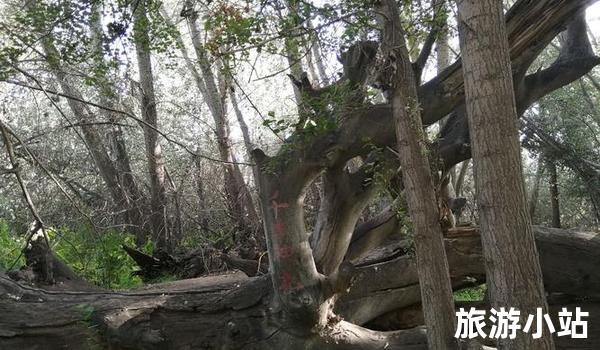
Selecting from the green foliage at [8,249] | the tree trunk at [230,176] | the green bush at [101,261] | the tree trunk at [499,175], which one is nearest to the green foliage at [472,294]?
the tree trunk at [230,176]

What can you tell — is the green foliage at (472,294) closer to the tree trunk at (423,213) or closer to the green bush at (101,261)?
the tree trunk at (423,213)

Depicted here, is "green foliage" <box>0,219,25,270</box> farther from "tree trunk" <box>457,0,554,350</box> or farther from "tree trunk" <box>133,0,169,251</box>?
"tree trunk" <box>457,0,554,350</box>

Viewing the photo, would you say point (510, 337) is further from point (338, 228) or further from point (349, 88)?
point (338, 228)

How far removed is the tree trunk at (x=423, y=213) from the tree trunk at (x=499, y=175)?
0.53 meters

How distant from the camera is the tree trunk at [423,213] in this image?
3668 millimetres

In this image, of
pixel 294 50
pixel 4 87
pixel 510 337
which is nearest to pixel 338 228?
pixel 294 50

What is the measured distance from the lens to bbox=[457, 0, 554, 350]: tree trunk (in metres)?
3.04

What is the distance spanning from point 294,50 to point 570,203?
913cm

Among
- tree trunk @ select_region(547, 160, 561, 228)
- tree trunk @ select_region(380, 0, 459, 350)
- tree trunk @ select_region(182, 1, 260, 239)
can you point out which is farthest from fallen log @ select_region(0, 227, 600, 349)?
tree trunk @ select_region(182, 1, 260, 239)

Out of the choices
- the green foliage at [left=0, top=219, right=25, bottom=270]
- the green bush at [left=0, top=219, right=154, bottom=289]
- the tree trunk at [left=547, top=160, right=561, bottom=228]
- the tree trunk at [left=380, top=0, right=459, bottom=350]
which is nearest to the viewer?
the tree trunk at [left=380, top=0, right=459, bottom=350]

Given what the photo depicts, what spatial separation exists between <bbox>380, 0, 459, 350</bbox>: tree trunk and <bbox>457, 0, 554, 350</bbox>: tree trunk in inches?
21.0

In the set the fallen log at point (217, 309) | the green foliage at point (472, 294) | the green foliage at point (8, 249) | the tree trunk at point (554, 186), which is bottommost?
the green foliage at point (472, 294)

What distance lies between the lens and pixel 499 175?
3.05 metres

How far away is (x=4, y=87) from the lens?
10070 millimetres
